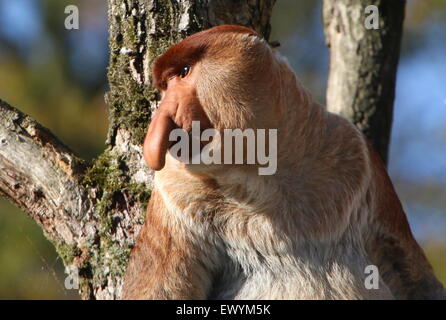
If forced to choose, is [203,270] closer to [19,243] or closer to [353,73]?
[353,73]

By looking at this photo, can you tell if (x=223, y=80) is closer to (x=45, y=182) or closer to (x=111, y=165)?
(x=111, y=165)

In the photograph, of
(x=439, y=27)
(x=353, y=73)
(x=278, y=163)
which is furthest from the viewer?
(x=439, y=27)

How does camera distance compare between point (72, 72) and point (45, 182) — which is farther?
point (72, 72)

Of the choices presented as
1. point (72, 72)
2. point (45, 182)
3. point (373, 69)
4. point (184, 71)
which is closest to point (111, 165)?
point (45, 182)

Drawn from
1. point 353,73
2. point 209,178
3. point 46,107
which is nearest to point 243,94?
point 209,178

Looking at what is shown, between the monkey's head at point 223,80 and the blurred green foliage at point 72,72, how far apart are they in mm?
5448

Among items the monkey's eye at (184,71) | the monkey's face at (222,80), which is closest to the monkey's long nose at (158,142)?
the monkey's face at (222,80)

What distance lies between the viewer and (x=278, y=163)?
2.85 meters

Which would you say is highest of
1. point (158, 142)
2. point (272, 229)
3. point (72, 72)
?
point (158, 142)

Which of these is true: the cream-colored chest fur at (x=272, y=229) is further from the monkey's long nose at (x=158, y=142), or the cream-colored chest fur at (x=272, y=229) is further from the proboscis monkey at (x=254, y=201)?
the monkey's long nose at (x=158, y=142)

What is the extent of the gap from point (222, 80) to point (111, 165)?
34.0 inches

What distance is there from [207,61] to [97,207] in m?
0.89

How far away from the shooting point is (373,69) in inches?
185

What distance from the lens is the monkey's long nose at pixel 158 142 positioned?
2.50 metres
